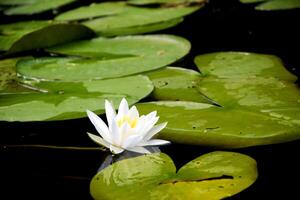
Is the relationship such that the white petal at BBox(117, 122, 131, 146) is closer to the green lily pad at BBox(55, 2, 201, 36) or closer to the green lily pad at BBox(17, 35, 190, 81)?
the green lily pad at BBox(17, 35, 190, 81)

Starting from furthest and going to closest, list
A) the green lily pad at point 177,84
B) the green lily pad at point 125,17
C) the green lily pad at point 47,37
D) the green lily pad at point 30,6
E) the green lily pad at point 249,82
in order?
the green lily pad at point 30,6 → the green lily pad at point 125,17 → the green lily pad at point 47,37 → the green lily pad at point 177,84 → the green lily pad at point 249,82

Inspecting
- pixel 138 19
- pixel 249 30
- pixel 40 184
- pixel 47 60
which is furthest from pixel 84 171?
pixel 138 19

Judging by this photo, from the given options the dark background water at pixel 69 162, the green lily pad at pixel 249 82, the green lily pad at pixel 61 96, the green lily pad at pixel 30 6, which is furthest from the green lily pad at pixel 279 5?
the green lily pad at pixel 30 6

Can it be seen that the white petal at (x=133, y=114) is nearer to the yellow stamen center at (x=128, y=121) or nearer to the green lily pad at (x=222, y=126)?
the yellow stamen center at (x=128, y=121)

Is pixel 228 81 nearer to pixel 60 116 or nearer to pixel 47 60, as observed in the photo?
pixel 60 116

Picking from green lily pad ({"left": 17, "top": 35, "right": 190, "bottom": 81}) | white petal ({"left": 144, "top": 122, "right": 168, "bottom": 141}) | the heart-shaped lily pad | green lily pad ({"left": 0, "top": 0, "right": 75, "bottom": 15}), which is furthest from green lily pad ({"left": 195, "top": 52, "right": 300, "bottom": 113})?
green lily pad ({"left": 0, "top": 0, "right": 75, "bottom": 15})

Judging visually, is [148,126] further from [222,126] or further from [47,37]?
[47,37]
